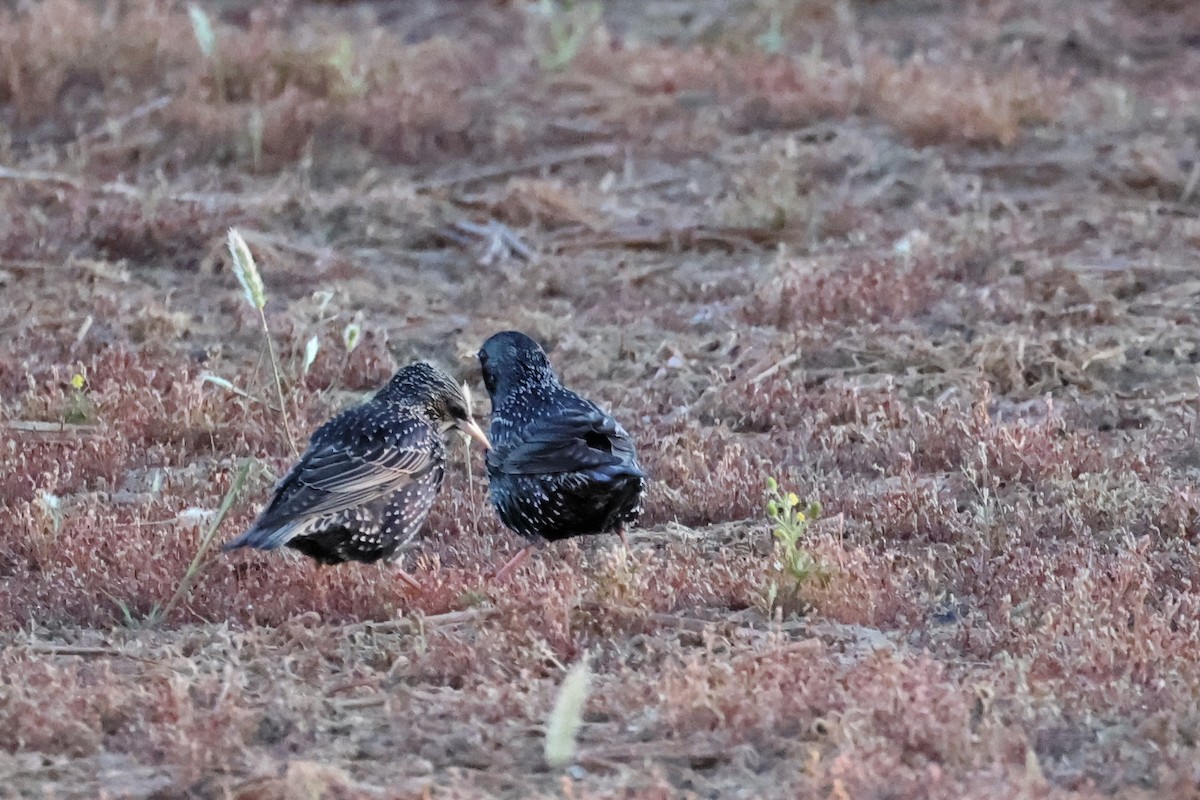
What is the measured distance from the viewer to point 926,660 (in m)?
4.69

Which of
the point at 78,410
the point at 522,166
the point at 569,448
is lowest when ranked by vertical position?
the point at 78,410

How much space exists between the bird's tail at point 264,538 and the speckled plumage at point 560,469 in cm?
101

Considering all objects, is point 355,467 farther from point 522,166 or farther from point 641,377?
A: point 522,166

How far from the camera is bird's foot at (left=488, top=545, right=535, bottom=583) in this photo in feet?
18.8

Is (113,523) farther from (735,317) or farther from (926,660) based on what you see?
(735,317)

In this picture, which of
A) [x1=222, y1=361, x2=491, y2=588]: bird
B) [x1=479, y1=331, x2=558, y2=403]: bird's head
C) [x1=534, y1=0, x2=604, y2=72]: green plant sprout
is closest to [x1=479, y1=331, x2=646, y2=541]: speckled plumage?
[x1=479, y1=331, x2=558, y2=403]: bird's head

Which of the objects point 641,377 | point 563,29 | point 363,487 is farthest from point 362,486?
point 563,29

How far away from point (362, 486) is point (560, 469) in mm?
729

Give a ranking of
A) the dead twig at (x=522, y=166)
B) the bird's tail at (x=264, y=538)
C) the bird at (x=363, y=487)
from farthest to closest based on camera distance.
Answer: the dead twig at (x=522, y=166) < the bird at (x=363, y=487) < the bird's tail at (x=264, y=538)

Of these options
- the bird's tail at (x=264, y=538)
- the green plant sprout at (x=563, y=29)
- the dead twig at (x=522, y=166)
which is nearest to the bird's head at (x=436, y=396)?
the bird's tail at (x=264, y=538)

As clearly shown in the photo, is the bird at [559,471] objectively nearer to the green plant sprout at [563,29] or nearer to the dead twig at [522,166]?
the dead twig at [522,166]

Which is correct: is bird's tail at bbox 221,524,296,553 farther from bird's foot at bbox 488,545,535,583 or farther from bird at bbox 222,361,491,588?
bird's foot at bbox 488,545,535,583

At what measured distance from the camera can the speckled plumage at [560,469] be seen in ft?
19.5

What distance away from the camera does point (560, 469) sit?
6020 millimetres
